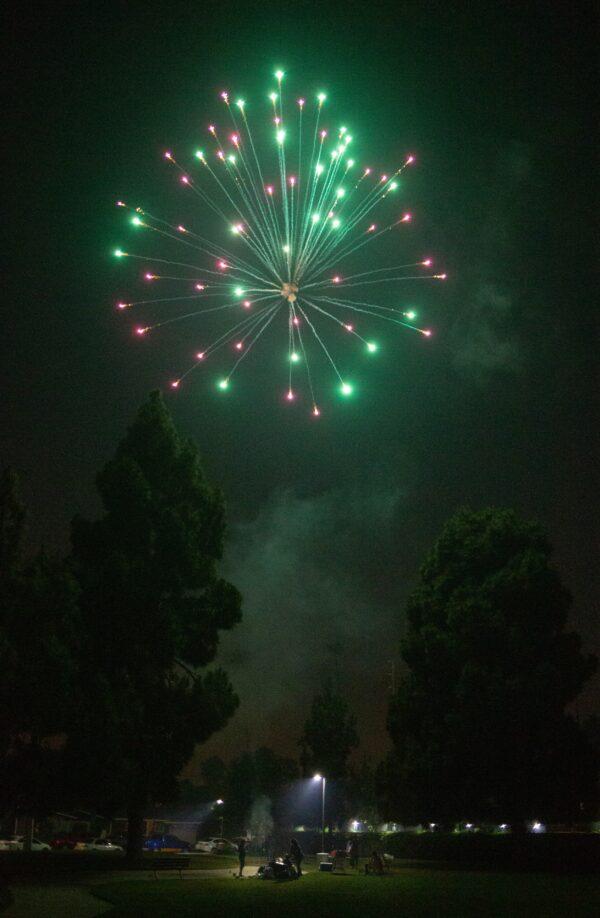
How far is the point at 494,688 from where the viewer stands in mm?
34750

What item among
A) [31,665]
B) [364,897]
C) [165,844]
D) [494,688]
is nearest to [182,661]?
[31,665]

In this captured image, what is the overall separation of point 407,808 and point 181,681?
1224 inches

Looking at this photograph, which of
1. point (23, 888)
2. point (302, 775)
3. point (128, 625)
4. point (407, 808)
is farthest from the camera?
A: point (302, 775)

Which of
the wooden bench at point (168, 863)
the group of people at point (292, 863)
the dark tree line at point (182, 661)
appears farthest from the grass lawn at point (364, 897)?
the dark tree line at point (182, 661)

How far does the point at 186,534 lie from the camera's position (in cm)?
3412

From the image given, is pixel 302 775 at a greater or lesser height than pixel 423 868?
greater

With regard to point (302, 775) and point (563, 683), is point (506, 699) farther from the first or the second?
point (302, 775)

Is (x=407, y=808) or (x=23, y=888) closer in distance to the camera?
→ (x=23, y=888)

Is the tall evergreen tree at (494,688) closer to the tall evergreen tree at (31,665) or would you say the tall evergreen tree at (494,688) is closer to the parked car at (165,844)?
the tall evergreen tree at (31,665)

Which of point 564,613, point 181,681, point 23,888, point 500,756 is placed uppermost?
point 564,613

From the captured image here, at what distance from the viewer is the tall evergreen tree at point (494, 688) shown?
3453 cm

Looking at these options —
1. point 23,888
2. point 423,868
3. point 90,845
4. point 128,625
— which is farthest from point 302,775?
point 23,888

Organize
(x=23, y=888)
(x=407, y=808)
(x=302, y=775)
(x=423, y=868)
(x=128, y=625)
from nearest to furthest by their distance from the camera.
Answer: (x=23, y=888), (x=128, y=625), (x=423, y=868), (x=407, y=808), (x=302, y=775)

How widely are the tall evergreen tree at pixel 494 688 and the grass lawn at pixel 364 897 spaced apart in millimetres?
5041
